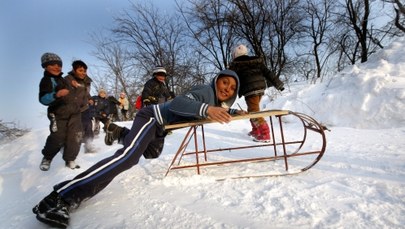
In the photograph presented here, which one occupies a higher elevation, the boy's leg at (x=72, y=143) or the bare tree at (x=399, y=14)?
the bare tree at (x=399, y=14)

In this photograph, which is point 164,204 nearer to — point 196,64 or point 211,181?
point 211,181

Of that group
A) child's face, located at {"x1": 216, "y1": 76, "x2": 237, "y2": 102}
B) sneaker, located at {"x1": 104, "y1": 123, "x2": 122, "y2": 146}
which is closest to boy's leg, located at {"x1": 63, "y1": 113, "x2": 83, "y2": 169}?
sneaker, located at {"x1": 104, "y1": 123, "x2": 122, "y2": 146}

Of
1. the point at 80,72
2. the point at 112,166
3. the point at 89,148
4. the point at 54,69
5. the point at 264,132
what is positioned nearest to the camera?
the point at 112,166

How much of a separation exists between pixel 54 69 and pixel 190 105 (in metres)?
2.37

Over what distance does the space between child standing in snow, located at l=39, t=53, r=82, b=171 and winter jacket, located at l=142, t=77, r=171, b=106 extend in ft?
5.89

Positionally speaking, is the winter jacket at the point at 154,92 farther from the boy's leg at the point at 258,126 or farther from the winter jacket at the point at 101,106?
the winter jacket at the point at 101,106

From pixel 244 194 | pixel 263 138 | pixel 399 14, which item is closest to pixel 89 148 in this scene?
pixel 263 138

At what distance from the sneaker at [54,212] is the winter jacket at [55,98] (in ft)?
6.29

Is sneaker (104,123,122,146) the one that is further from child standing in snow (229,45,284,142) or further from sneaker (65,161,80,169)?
child standing in snow (229,45,284,142)

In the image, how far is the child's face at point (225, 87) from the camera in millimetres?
2551

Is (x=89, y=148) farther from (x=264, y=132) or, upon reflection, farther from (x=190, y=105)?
(x=190, y=105)

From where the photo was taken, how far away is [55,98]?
3418 mm

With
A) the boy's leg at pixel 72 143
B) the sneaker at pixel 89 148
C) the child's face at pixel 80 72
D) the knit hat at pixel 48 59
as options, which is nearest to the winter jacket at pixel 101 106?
the sneaker at pixel 89 148

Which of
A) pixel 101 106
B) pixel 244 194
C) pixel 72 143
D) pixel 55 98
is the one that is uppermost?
pixel 101 106
